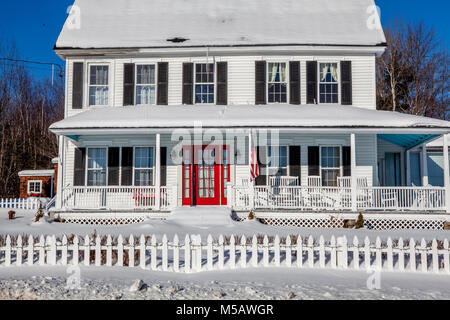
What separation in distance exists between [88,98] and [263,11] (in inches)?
327

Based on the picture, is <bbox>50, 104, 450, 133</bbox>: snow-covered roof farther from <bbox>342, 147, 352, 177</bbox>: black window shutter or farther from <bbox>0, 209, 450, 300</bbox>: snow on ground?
<bbox>0, 209, 450, 300</bbox>: snow on ground

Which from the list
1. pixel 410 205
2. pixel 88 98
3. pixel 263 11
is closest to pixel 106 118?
pixel 88 98

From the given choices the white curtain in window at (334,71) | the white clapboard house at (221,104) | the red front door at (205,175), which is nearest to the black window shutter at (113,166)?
the white clapboard house at (221,104)

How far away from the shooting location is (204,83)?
50.7 feet

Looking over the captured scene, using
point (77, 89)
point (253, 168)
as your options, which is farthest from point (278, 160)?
point (77, 89)

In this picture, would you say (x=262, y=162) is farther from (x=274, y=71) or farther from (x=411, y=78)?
(x=411, y=78)

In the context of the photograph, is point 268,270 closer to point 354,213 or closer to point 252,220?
point 252,220

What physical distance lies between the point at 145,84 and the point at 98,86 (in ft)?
6.09

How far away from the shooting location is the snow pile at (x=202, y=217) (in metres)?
11.9

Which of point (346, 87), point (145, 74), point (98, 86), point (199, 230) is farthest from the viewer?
point (145, 74)

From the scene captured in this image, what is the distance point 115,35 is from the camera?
1599 centimetres

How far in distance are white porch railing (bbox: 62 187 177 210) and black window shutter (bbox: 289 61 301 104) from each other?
585 centimetres

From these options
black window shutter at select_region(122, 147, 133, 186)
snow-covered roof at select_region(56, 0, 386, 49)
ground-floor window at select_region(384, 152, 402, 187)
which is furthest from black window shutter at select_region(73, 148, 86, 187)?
ground-floor window at select_region(384, 152, 402, 187)

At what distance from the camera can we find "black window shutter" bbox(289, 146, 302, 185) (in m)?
14.6
